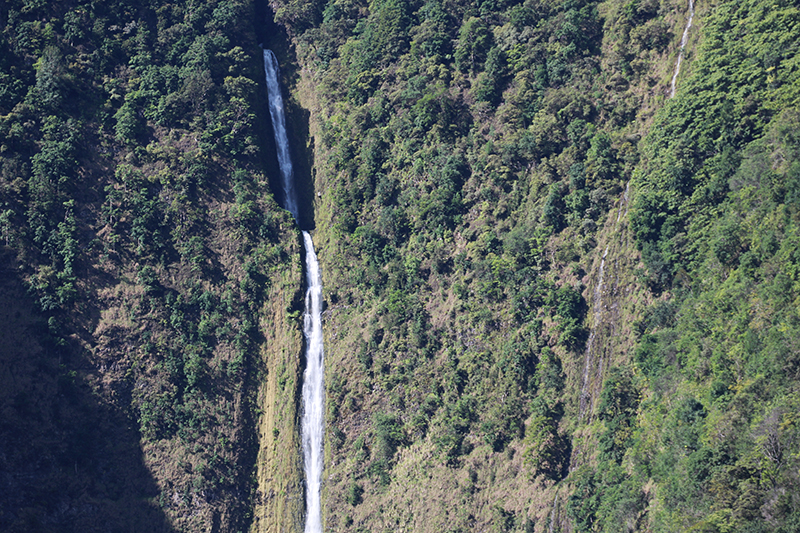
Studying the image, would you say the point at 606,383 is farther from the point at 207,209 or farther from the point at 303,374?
the point at 207,209

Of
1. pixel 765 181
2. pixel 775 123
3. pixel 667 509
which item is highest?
pixel 775 123

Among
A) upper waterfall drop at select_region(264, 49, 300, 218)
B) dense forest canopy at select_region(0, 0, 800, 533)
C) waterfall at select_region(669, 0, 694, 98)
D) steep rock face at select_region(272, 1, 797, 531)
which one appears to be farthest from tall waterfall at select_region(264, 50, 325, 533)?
waterfall at select_region(669, 0, 694, 98)

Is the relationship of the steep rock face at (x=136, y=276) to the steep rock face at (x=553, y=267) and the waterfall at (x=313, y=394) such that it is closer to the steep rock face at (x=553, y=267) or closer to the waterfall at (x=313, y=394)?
the waterfall at (x=313, y=394)

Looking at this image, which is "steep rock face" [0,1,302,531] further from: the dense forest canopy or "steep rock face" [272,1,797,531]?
"steep rock face" [272,1,797,531]

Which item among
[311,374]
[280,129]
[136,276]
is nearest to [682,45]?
[280,129]

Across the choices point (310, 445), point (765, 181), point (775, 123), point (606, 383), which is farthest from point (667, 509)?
point (310, 445)
